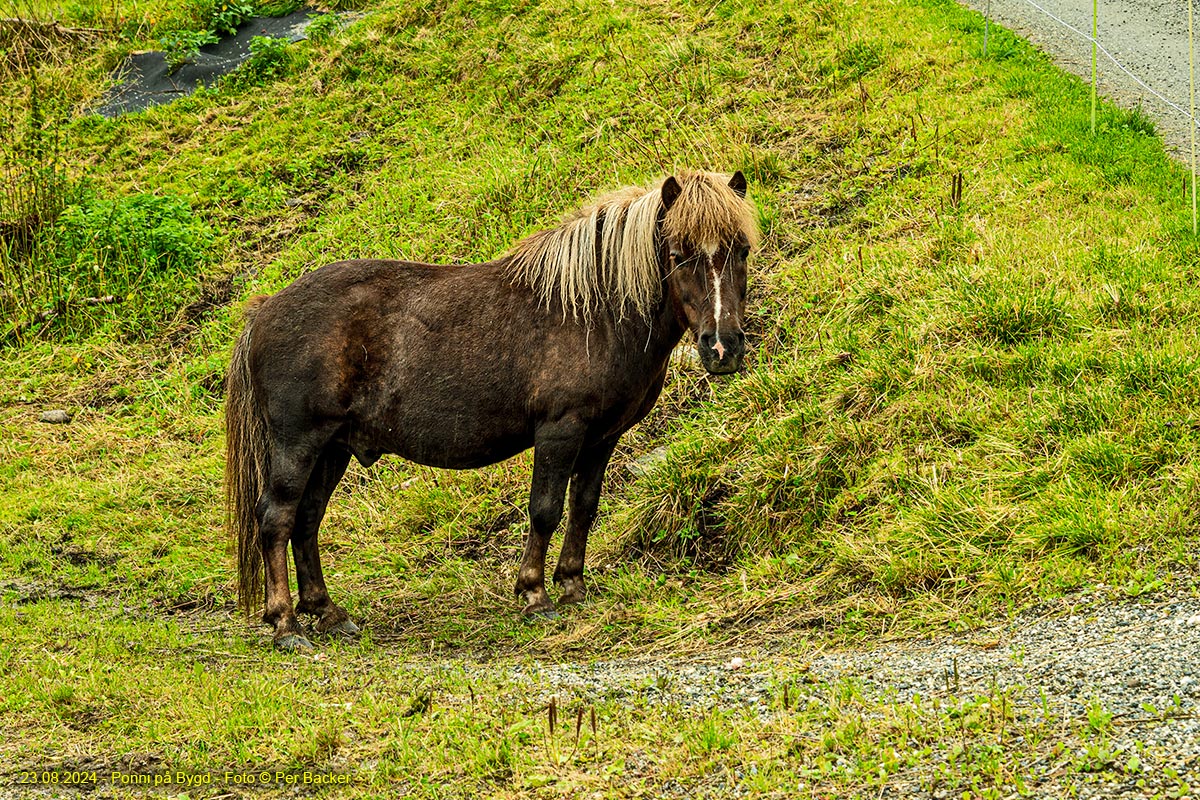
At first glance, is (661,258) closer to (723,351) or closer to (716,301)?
(716,301)

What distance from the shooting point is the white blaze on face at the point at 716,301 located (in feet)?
21.1

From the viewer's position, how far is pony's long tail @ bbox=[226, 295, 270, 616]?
24.9 ft

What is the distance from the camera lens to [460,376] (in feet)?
24.0

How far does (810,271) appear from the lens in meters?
9.87

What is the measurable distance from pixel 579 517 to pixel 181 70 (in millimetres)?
13224

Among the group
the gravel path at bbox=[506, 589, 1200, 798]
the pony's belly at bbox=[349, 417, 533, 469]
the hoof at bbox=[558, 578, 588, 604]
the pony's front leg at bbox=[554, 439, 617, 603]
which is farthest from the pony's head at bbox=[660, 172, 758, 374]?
the hoof at bbox=[558, 578, 588, 604]

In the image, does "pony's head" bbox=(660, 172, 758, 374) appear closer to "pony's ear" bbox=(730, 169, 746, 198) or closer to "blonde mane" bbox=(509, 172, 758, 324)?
"blonde mane" bbox=(509, 172, 758, 324)

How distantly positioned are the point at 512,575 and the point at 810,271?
12.3ft

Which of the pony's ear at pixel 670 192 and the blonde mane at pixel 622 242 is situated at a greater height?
the pony's ear at pixel 670 192

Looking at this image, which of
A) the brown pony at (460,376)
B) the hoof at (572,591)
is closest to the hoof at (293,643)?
the brown pony at (460,376)

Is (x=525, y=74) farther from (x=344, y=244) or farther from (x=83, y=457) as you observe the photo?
(x=83, y=457)

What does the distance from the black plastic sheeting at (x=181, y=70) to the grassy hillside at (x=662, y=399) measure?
2.36ft

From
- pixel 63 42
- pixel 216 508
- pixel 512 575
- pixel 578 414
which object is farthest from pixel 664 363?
pixel 63 42

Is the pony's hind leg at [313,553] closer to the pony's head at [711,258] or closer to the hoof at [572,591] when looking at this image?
the hoof at [572,591]
